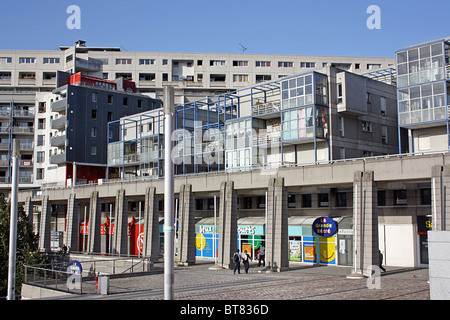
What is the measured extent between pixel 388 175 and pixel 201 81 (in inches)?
2934

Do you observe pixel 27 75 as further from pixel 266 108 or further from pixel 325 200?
pixel 325 200

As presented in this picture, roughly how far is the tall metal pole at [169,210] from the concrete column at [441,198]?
1975cm

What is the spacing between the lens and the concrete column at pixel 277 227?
33.8 meters

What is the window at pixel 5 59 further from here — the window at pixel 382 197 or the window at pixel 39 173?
the window at pixel 382 197

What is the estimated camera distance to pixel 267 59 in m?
101

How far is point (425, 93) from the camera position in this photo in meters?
40.8

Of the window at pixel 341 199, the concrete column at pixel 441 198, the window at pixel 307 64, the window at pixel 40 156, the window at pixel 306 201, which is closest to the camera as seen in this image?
the concrete column at pixel 441 198

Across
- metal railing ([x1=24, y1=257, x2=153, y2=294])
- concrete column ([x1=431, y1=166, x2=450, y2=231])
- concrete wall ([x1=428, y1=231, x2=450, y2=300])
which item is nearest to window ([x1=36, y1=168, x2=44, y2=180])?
metal railing ([x1=24, y1=257, x2=153, y2=294])

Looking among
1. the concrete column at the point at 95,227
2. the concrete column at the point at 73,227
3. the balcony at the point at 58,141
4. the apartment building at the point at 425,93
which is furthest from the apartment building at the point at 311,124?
the balcony at the point at 58,141

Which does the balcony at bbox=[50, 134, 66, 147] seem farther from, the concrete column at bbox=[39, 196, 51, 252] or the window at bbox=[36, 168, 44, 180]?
the concrete column at bbox=[39, 196, 51, 252]

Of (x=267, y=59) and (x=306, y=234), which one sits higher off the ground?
(x=267, y=59)

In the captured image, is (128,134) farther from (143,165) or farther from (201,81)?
(201,81)

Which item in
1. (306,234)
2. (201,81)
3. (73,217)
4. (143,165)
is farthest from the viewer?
(201,81)
